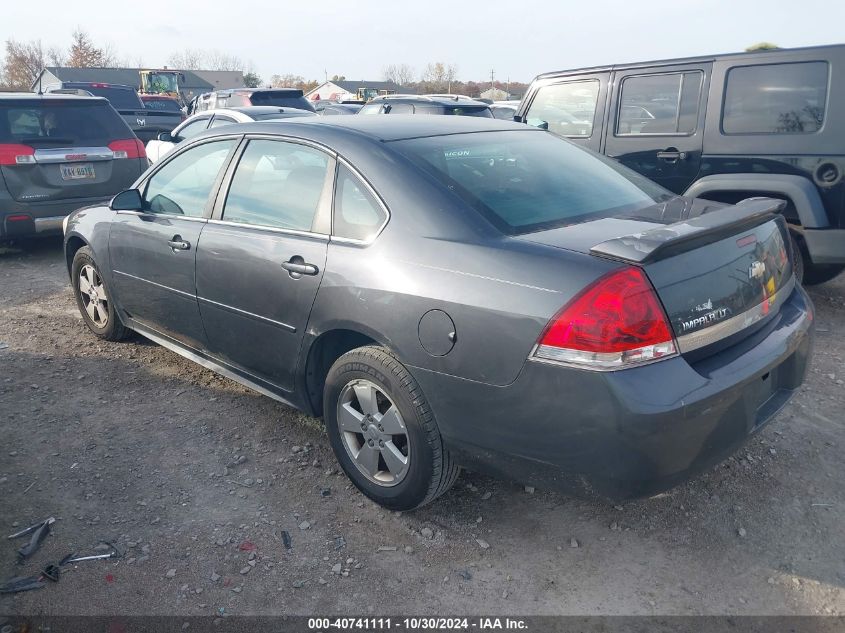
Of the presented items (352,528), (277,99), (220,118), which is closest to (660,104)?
(352,528)

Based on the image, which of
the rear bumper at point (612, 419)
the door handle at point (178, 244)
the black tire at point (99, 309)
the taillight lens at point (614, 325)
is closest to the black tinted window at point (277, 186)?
the door handle at point (178, 244)

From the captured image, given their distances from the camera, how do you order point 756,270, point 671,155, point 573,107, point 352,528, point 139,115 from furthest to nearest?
point 139,115 < point 573,107 < point 671,155 < point 352,528 < point 756,270

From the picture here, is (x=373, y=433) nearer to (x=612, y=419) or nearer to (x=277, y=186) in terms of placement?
(x=612, y=419)

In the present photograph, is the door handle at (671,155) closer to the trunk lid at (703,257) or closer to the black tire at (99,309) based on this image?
the trunk lid at (703,257)

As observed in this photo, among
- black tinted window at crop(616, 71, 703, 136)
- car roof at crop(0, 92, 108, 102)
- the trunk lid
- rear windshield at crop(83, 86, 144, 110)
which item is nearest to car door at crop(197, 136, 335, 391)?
the trunk lid

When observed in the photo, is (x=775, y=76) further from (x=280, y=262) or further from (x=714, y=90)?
(x=280, y=262)

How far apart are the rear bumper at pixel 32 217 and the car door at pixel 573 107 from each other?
441cm

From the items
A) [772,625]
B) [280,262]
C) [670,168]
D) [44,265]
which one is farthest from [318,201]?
[44,265]

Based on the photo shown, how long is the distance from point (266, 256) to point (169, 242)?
0.96 metres

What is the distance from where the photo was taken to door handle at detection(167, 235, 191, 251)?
391 cm

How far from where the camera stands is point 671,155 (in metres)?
5.77

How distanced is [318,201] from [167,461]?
1545 millimetres

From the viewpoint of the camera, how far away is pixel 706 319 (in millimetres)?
2529

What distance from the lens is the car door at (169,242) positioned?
3.95 meters
